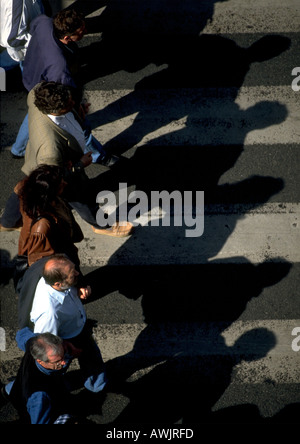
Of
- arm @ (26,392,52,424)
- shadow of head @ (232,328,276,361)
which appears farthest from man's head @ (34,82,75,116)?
shadow of head @ (232,328,276,361)

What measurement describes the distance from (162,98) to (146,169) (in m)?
1.09

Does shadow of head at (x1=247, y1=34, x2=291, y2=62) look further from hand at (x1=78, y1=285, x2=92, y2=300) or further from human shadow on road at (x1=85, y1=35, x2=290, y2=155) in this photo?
hand at (x1=78, y1=285, x2=92, y2=300)

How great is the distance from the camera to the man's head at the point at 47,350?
4023mm

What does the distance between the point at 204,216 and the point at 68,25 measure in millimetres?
2791

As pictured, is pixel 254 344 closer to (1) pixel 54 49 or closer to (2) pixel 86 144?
(2) pixel 86 144

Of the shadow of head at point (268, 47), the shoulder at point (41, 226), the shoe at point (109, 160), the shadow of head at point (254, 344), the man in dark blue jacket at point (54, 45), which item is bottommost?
the shadow of head at point (254, 344)

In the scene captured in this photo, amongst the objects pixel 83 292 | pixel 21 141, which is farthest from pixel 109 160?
pixel 83 292

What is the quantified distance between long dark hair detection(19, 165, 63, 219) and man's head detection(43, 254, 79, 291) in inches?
21.7

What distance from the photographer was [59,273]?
4195mm

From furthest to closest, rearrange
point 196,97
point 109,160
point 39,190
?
point 196,97, point 109,160, point 39,190

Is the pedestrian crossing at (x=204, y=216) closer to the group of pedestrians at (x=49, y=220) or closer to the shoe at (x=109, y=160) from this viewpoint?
the shoe at (x=109, y=160)

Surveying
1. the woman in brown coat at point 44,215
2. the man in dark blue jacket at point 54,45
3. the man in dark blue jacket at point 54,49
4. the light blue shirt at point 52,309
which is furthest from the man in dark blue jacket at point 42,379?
the man in dark blue jacket at point 54,45

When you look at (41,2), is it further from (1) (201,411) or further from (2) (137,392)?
(1) (201,411)

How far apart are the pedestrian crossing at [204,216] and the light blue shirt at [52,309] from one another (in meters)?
1.23
